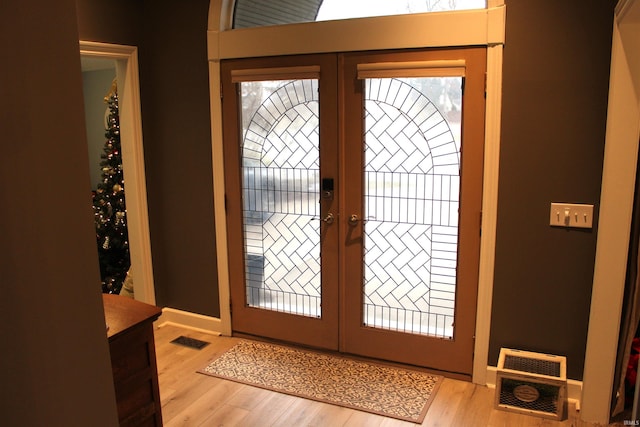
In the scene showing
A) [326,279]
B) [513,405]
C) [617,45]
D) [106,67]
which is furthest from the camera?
[106,67]

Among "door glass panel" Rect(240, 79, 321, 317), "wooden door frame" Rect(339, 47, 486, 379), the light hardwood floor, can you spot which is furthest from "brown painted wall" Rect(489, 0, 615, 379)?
"door glass panel" Rect(240, 79, 321, 317)

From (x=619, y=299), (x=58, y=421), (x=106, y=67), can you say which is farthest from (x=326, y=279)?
(x=106, y=67)

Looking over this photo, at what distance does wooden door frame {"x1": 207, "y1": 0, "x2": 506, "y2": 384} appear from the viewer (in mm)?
2748

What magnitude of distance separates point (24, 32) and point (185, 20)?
3.02 meters

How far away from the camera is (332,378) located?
3.18m

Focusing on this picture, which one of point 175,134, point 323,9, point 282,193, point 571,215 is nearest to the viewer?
point 571,215

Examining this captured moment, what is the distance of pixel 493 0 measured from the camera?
8.82 ft

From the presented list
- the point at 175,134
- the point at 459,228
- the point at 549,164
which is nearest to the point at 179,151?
the point at 175,134

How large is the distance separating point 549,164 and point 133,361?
222 centimetres

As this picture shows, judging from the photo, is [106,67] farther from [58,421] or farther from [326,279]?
[58,421]

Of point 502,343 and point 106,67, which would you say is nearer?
point 502,343

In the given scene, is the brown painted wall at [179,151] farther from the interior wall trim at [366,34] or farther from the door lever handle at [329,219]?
the door lever handle at [329,219]

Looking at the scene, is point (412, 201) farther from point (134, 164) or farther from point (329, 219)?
point (134, 164)

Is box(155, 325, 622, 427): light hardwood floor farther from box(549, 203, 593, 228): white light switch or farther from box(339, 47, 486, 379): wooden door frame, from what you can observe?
box(549, 203, 593, 228): white light switch
